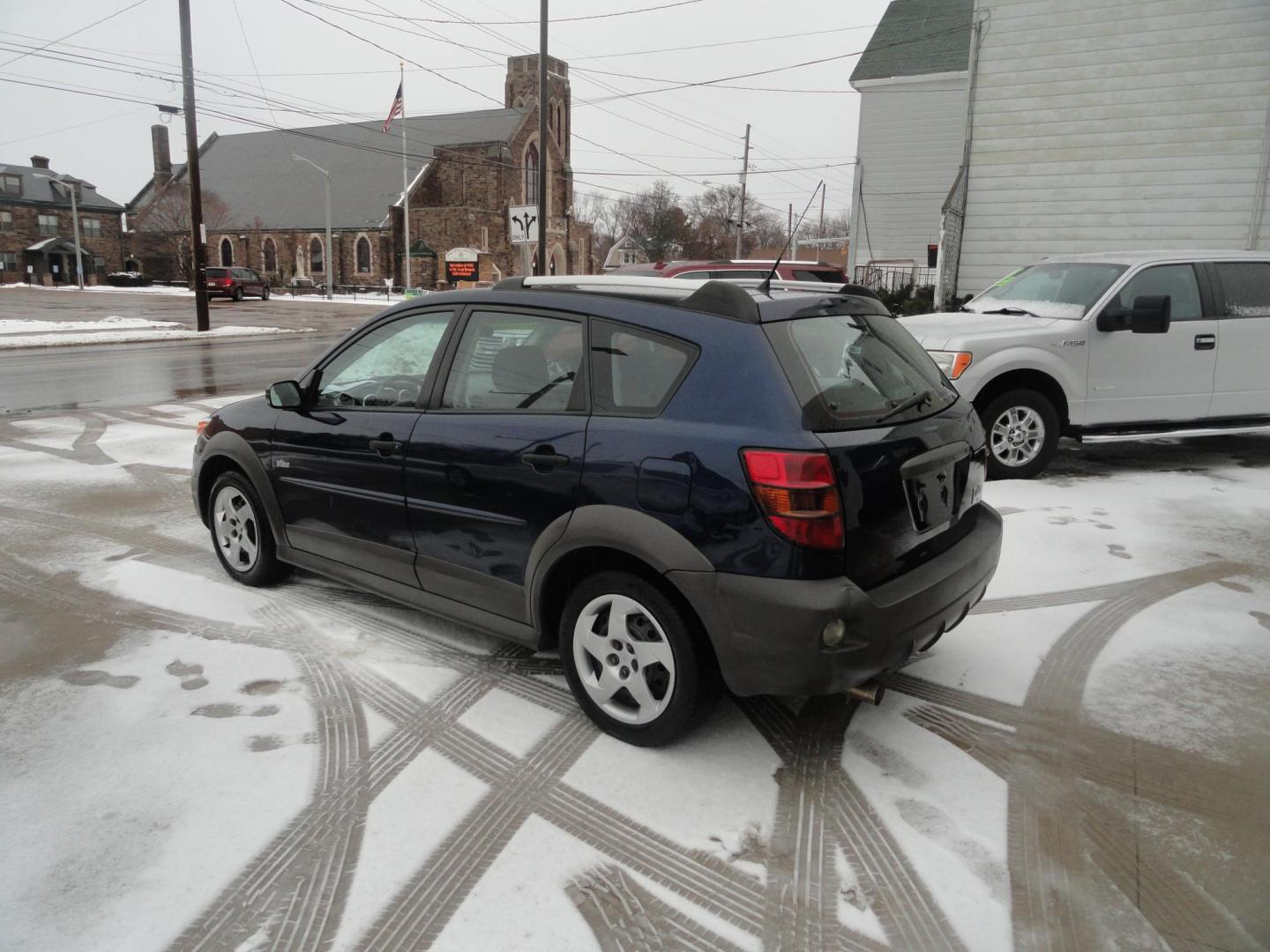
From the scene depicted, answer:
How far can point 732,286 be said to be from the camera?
129 inches

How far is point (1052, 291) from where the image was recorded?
804 cm

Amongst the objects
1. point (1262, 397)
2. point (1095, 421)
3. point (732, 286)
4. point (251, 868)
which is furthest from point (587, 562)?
point (1262, 397)

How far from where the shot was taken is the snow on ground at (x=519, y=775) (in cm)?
251

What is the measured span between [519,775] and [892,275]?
2439cm

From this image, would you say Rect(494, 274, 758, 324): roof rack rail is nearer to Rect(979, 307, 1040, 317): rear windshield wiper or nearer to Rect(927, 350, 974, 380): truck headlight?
Rect(927, 350, 974, 380): truck headlight

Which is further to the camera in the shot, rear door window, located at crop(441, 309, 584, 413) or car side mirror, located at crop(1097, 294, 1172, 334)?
car side mirror, located at crop(1097, 294, 1172, 334)

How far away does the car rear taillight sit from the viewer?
283 centimetres

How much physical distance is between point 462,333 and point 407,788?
6.13 feet

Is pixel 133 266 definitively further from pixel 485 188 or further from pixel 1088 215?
pixel 1088 215

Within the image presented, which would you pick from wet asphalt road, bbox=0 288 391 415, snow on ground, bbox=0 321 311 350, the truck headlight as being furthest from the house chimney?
the truck headlight

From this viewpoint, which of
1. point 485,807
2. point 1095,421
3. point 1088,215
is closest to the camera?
point 485,807

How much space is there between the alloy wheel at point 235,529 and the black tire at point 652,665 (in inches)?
90.7

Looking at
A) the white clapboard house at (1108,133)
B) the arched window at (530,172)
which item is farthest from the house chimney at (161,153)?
the white clapboard house at (1108,133)

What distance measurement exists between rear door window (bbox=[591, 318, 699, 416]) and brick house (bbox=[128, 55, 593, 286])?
5581 centimetres
